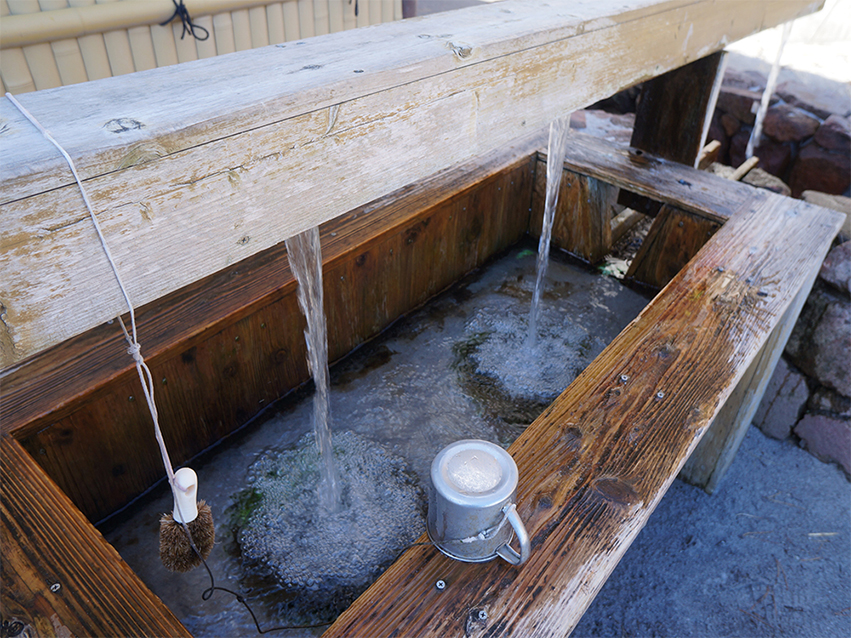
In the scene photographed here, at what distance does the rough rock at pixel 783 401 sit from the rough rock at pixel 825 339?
2.8 inches

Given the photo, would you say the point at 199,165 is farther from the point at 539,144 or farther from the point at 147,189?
the point at 539,144

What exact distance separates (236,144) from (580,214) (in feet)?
8.17

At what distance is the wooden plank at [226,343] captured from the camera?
5.46 feet

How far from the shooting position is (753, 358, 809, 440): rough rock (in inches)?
113

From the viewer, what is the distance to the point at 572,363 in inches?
104

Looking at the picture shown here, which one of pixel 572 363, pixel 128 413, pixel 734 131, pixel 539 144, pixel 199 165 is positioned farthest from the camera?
pixel 734 131

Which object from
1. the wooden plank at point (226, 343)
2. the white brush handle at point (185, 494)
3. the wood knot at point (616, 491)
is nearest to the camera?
the white brush handle at point (185, 494)

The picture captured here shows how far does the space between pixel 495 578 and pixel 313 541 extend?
96 cm

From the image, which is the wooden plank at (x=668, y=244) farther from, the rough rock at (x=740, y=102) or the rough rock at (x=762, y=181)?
the rough rock at (x=740, y=102)

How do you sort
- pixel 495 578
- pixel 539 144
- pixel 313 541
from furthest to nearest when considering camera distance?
1. pixel 539 144
2. pixel 313 541
3. pixel 495 578

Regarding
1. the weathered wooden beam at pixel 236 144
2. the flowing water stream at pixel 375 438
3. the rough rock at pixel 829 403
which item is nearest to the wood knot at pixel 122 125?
the weathered wooden beam at pixel 236 144

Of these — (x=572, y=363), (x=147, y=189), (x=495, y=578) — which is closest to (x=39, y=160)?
(x=147, y=189)

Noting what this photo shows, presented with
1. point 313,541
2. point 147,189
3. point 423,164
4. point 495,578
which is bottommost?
point 313,541

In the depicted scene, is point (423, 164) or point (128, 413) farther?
point (128, 413)
